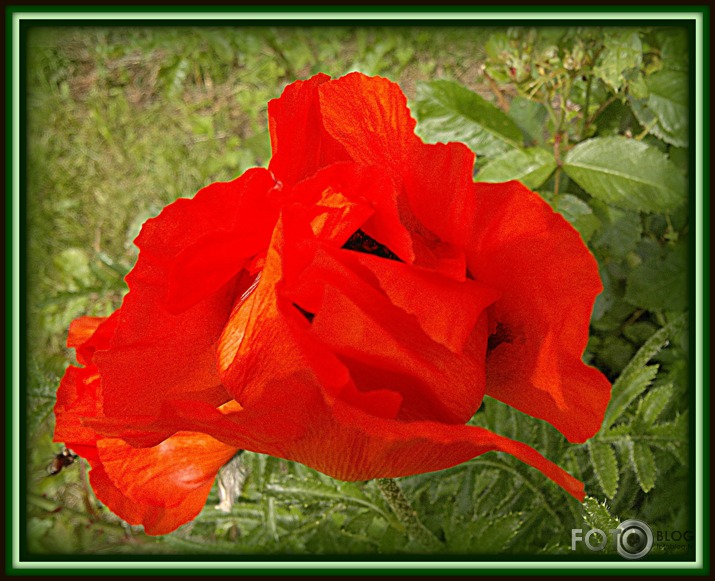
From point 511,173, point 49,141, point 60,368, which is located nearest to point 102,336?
point 60,368

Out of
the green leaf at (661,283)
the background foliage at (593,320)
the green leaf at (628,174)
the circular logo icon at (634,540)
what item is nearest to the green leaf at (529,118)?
the background foliage at (593,320)

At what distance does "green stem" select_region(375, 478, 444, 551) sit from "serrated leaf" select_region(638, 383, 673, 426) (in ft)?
1.09

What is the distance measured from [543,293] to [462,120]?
654mm

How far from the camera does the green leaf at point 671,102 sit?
1.10 meters

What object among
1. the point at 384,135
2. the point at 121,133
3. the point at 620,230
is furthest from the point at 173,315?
the point at 121,133

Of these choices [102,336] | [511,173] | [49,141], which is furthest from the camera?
[49,141]

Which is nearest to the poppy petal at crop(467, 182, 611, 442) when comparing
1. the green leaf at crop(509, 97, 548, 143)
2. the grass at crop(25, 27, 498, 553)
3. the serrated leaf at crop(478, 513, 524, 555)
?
the serrated leaf at crop(478, 513, 524, 555)

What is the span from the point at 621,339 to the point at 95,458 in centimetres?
100

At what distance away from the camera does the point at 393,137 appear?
612 mm

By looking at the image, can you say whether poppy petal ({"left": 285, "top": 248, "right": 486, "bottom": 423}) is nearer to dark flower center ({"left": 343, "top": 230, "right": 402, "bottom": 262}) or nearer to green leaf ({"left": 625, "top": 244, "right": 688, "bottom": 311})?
dark flower center ({"left": 343, "top": 230, "right": 402, "bottom": 262})

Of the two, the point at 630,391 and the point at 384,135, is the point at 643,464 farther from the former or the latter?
the point at 384,135

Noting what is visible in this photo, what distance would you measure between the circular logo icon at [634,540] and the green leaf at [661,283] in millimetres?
463

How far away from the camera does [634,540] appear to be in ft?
2.92
